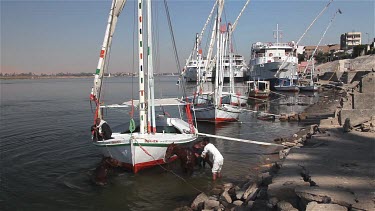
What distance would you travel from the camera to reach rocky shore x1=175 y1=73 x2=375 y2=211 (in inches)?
293

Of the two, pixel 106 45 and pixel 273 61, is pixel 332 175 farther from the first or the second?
pixel 273 61

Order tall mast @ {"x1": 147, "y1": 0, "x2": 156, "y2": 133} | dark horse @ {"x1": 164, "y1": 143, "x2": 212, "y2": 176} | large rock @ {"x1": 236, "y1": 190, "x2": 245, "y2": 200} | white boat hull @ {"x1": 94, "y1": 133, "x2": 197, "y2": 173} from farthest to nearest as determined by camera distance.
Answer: tall mast @ {"x1": 147, "y1": 0, "x2": 156, "y2": 133}
dark horse @ {"x1": 164, "y1": 143, "x2": 212, "y2": 176}
white boat hull @ {"x1": 94, "y1": 133, "x2": 197, "y2": 173}
large rock @ {"x1": 236, "y1": 190, "x2": 245, "y2": 200}

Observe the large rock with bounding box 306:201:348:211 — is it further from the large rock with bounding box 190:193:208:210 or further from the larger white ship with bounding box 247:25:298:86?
the larger white ship with bounding box 247:25:298:86

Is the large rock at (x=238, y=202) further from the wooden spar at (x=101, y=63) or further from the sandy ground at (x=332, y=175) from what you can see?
the wooden spar at (x=101, y=63)

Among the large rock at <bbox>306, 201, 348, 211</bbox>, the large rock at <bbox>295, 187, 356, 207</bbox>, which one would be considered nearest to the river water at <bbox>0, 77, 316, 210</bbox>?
the large rock at <bbox>295, 187, 356, 207</bbox>

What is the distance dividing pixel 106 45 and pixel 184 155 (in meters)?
6.49

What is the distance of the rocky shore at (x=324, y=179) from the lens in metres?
7.45

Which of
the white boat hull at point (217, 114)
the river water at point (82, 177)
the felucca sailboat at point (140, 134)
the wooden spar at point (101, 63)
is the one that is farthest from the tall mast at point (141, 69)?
the white boat hull at point (217, 114)

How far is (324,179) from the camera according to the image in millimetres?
8758

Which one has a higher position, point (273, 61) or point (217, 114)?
point (273, 61)

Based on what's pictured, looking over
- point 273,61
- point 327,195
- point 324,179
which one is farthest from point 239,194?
point 273,61

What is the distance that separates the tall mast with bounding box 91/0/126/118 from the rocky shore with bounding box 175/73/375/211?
7286 mm

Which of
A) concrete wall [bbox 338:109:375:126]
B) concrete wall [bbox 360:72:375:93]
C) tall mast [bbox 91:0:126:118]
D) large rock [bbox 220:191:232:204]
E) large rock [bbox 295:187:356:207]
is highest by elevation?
tall mast [bbox 91:0:126:118]

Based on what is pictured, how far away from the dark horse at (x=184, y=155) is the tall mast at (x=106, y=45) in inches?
157
